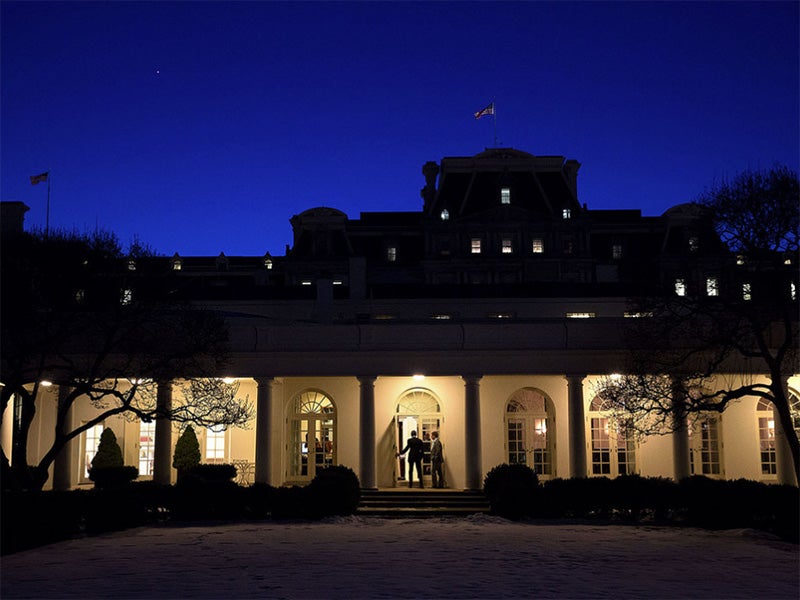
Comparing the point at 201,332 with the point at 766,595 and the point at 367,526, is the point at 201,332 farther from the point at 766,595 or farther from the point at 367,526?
the point at 766,595

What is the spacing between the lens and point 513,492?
24.4m

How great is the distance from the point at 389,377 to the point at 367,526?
9.04 meters

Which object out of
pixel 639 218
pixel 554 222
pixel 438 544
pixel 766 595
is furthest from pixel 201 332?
pixel 639 218

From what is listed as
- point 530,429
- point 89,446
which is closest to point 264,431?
point 89,446

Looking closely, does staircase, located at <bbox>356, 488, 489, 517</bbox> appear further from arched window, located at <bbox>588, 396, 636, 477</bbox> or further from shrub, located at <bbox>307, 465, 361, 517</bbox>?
arched window, located at <bbox>588, 396, 636, 477</bbox>

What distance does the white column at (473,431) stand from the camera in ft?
94.0

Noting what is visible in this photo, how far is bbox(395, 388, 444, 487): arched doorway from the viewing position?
31797mm

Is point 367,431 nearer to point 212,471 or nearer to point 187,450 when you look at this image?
point 212,471

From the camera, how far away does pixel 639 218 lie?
77312 mm

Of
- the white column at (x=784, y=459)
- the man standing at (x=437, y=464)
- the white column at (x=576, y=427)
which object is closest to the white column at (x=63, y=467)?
the man standing at (x=437, y=464)

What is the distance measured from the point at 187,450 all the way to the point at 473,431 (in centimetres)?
943

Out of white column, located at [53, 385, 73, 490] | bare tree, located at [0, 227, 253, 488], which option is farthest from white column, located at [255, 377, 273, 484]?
white column, located at [53, 385, 73, 490]

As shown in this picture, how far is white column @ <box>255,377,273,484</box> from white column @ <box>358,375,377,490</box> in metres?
2.82

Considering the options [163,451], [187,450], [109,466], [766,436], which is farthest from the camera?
[766,436]
